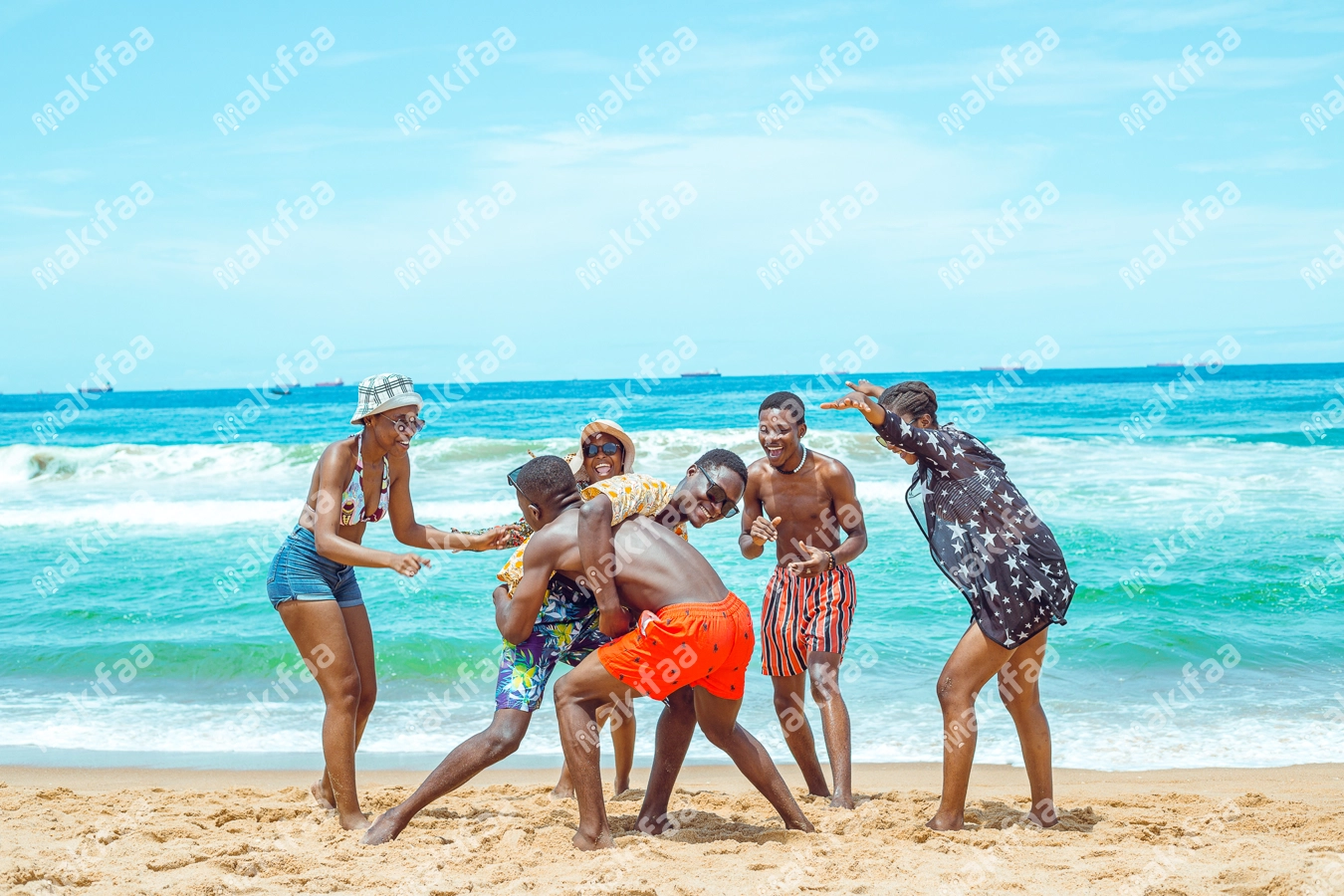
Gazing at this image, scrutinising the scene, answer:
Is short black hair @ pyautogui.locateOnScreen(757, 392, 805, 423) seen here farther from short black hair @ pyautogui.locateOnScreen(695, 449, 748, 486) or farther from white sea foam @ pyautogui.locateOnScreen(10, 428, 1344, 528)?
white sea foam @ pyautogui.locateOnScreen(10, 428, 1344, 528)

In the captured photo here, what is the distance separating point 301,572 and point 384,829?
1.05 metres

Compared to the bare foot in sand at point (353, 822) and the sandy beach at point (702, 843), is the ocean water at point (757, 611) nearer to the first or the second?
the sandy beach at point (702, 843)

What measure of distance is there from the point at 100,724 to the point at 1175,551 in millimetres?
9654

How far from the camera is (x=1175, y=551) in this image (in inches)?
430

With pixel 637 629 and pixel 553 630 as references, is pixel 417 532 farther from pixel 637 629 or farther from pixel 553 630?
pixel 637 629

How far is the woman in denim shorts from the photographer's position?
13.8ft

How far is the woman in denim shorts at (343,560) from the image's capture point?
4.21m

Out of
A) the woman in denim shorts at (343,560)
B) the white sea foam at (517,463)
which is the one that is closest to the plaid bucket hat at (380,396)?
the woman in denim shorts at (343,560)

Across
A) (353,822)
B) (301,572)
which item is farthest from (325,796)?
(301,572)

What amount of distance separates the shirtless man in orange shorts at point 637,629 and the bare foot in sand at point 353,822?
A: 951 millimetres

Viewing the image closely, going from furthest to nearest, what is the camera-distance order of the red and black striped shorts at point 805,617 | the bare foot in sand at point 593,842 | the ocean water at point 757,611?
the ocean water at point 757,611 < the red and black striped shorts at point 805,617 < the bare foot in sand at point 593,842

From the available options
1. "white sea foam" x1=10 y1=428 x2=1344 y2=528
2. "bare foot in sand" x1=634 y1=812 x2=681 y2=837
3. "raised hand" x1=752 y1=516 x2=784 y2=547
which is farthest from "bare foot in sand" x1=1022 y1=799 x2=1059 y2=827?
"white sea foam" x1=10 y1=428 x2=1344 y2=528

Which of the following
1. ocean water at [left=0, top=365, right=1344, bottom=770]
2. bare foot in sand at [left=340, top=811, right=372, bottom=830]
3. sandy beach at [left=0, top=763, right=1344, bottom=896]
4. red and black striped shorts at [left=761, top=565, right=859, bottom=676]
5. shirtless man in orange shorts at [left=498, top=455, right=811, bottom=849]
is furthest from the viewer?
ocean water at [left=0, top=365, right=1344, bottom=770]

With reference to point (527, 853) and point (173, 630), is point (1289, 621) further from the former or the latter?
point (173, 630)
